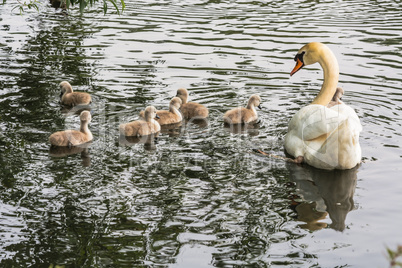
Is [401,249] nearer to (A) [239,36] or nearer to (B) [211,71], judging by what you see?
(B) [211,71]

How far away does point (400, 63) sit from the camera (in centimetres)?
1440

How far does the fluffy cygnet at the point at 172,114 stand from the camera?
1123 cm

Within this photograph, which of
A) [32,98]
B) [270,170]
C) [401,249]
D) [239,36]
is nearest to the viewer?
[401,249]

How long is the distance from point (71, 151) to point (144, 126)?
→ 4.20 ft

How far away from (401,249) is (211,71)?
10.5 metres

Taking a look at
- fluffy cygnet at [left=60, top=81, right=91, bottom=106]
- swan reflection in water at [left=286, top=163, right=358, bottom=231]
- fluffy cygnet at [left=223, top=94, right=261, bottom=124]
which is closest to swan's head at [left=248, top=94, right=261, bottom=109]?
fluffy cygnet at [left=223, top=94, right=261, bottom=124]

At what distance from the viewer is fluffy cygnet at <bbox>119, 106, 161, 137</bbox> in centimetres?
1059

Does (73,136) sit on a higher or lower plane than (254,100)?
lower

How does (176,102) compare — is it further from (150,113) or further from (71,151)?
(71,151)

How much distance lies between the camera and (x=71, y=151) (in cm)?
991

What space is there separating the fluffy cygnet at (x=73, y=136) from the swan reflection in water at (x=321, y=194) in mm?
2969

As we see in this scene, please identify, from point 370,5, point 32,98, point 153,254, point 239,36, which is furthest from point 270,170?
point 370,5

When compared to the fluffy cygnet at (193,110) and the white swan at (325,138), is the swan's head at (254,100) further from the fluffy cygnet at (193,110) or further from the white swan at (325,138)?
the white swan at (325,138)

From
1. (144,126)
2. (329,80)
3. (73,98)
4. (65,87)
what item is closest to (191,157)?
(144,126)
